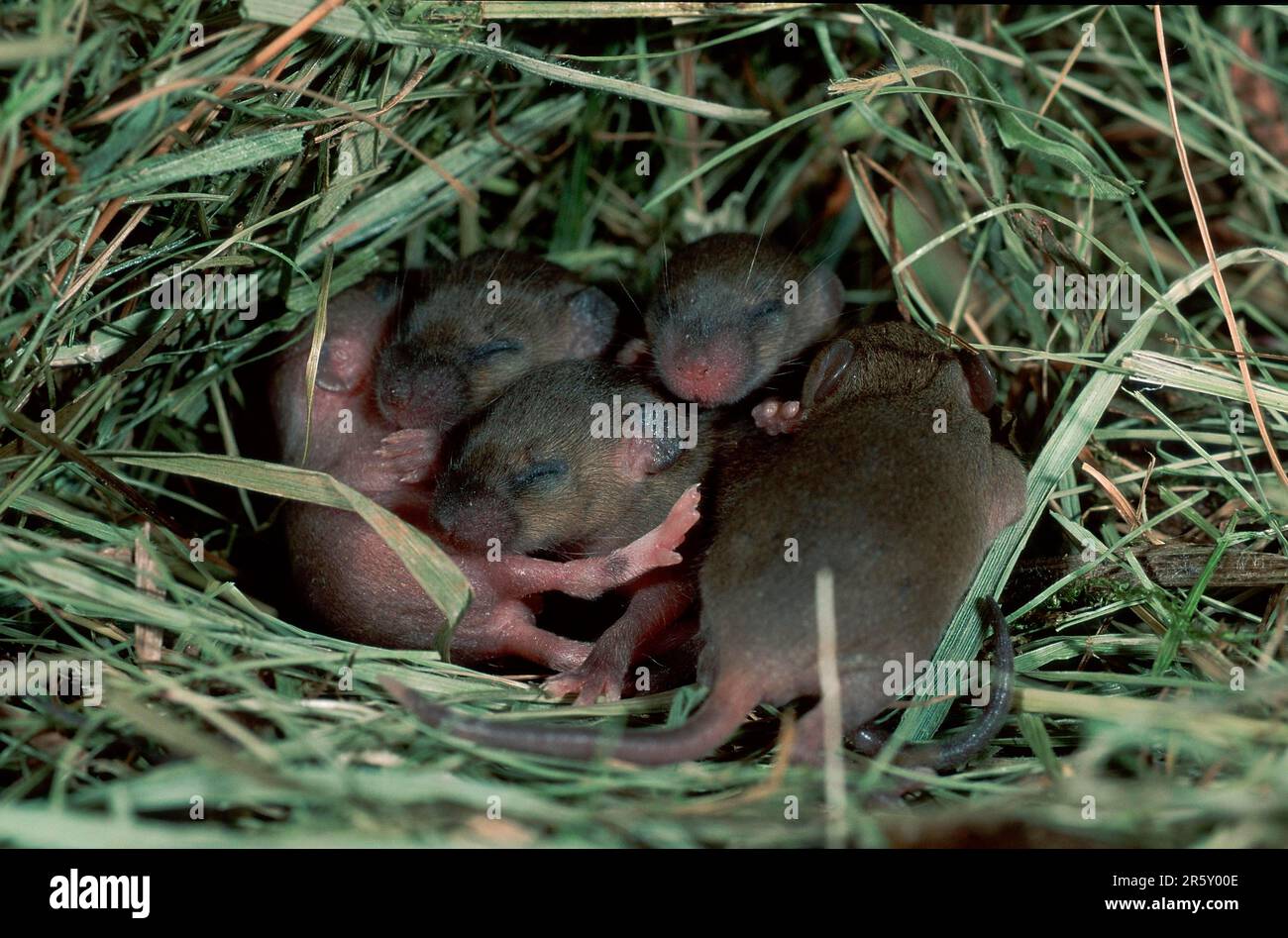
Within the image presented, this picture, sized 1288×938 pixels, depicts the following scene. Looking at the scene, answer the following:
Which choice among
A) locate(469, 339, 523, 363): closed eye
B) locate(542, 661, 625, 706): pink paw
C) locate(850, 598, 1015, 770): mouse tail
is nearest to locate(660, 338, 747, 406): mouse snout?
locate(469, 339, 523, 363): closed eye

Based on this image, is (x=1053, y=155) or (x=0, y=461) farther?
(x=1053, y=155)

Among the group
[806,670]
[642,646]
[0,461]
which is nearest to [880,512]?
[806,670]

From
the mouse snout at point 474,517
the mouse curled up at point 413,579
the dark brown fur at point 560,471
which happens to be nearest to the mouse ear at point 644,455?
the dark brown fur at point 560,471

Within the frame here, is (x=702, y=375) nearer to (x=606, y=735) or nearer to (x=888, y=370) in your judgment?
(x=888, y=370)

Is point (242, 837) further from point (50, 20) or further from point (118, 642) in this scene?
point (50, 20)

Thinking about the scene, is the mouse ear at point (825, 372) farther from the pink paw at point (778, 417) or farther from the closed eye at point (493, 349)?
the closed eye at point (493, 349)

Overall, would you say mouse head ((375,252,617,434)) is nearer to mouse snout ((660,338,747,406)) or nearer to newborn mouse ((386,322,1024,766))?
mouse snout ((660,338,747,406))

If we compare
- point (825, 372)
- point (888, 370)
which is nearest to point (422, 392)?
point (825, 372)
